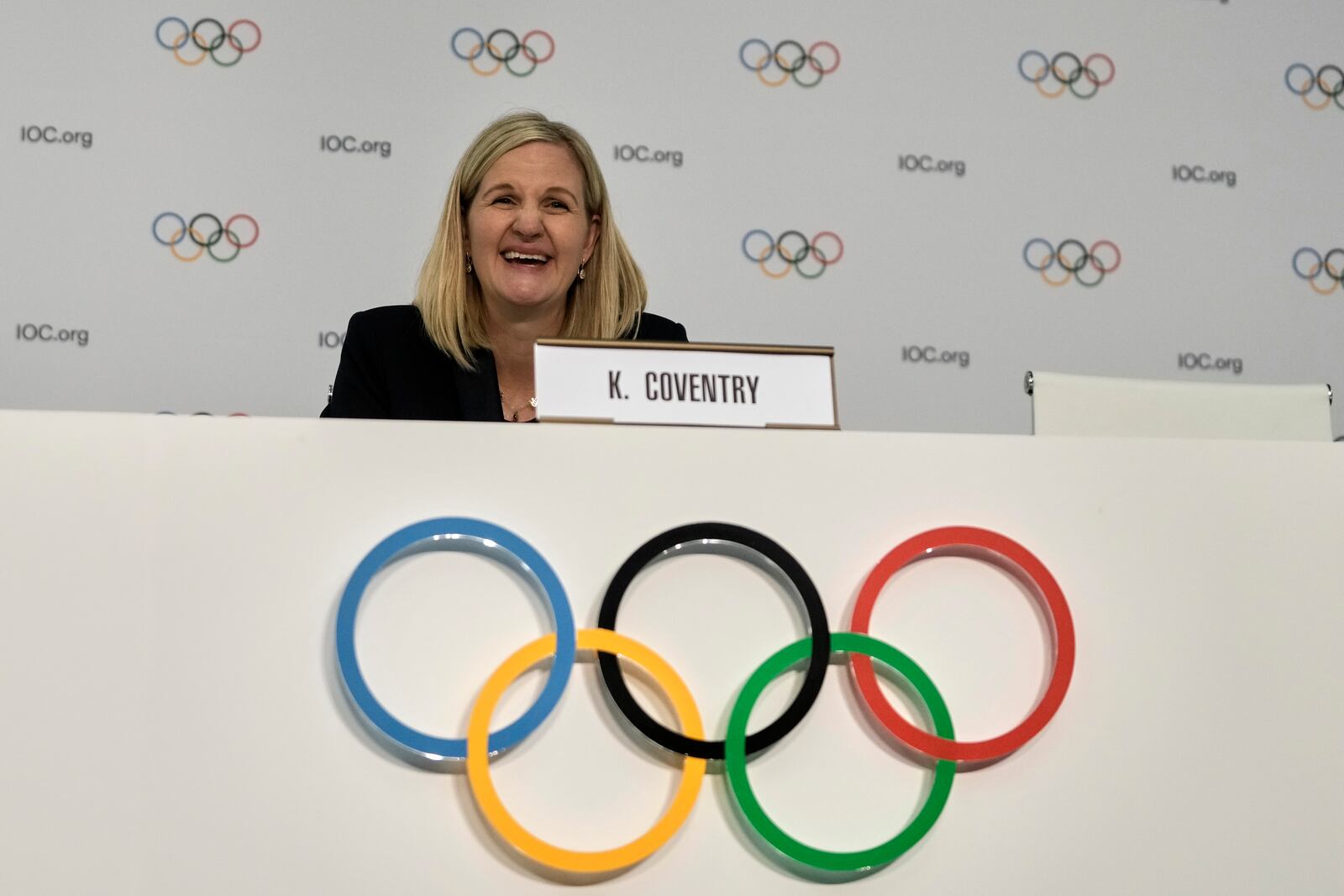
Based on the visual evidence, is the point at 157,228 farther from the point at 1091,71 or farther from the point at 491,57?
the point at 1091,71

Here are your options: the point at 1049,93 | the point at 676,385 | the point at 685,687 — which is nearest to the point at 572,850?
the point at 685,687

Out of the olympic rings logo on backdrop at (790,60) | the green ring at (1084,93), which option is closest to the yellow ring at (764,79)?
the olympic rings logo on backdrop at (790,60)

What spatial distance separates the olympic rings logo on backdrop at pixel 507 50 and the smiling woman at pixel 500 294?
0.85 metres

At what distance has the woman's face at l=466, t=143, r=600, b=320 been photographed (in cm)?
203

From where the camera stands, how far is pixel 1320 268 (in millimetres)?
3096

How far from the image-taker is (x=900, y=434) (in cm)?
120

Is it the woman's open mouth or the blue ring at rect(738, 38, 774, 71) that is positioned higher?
the blue ring at rect(738, 38, 774, 71)

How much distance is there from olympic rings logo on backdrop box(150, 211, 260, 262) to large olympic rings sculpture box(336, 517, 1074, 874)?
6.06 ft

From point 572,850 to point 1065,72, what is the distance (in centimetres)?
250

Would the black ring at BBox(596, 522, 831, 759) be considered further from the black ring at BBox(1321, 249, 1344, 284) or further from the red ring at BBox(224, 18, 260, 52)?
the black ring at BBox(1321, 249, 1344, 284)

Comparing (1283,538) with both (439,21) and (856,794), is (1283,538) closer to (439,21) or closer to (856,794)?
(856,794)

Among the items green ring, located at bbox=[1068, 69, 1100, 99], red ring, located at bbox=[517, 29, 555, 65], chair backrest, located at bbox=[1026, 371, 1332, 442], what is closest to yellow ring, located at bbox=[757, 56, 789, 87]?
red ring, located at bbox=[517, 29, 555, 65]

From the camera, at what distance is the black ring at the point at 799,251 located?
115 inches

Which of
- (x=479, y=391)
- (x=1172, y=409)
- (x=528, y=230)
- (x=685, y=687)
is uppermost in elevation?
(x=528, y=230)
